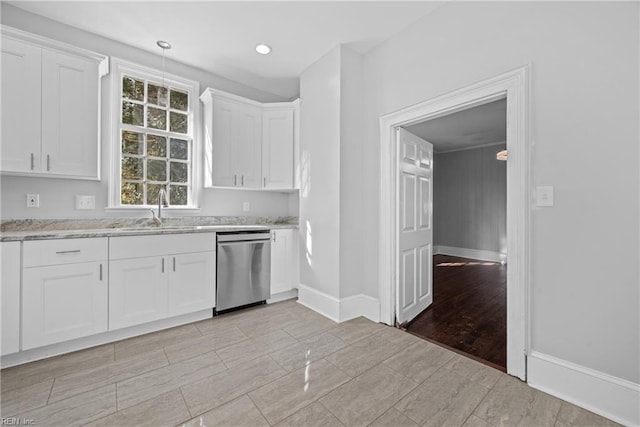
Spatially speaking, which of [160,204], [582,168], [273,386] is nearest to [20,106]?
[160,204]

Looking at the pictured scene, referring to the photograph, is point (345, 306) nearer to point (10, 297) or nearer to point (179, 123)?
point (10, 297)

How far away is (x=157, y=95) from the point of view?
3.18 metres

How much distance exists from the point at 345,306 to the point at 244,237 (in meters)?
1.32

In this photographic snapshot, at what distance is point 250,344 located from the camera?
7.52 ft

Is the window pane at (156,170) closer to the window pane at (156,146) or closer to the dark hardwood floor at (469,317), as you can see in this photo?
the window pane at (156,146)

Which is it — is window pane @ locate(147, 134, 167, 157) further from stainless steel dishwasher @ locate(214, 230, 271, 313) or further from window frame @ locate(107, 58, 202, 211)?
stainless steel dishwasher @ locate(214, 230, 271, 313)

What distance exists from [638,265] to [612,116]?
0.80 metres

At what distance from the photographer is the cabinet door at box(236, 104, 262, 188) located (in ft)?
11.3

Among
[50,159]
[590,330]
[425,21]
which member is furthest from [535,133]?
[50,159]

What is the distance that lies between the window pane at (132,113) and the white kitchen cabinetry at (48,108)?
46cm

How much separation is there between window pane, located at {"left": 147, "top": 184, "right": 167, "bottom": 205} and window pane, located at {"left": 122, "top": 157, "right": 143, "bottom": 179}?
0.16 metres

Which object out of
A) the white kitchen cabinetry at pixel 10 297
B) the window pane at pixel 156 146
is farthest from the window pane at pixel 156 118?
the white kitchen cabinetry at pixel 10 297

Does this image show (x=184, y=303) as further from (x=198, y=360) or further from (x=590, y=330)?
(x=590, y=330)

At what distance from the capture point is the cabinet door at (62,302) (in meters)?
1.97
